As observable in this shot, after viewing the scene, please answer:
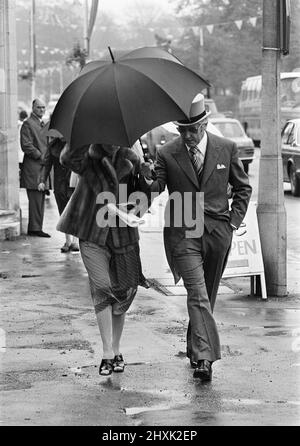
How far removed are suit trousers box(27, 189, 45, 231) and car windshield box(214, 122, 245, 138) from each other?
17.7m

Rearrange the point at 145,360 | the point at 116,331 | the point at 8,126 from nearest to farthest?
the point at 116,331 < the point at 145,360 < the point at 8,126

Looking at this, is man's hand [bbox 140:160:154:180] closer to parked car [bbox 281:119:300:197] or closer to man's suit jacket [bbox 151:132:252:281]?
man's suit jacket [bbox 151:132:252:281]

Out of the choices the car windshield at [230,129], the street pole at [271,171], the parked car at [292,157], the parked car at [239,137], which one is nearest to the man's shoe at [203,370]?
the street pole at [271,171]

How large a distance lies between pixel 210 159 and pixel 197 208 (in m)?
0.33

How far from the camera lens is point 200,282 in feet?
23.8

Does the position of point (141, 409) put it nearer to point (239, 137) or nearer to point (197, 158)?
point (197, 158)

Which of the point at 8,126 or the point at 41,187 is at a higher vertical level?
the point at 8,126

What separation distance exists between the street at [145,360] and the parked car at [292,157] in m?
12.3

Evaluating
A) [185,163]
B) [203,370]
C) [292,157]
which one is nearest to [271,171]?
[185,163]

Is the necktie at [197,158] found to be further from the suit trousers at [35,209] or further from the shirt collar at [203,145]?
the suit trousers at [35,209]

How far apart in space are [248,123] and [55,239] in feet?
128

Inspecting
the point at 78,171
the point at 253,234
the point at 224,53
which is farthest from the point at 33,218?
the point at 224,53

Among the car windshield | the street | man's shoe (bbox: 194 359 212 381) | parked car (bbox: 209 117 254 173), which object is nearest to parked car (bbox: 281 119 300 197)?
parked car (bbox: 209 117 254 173)
